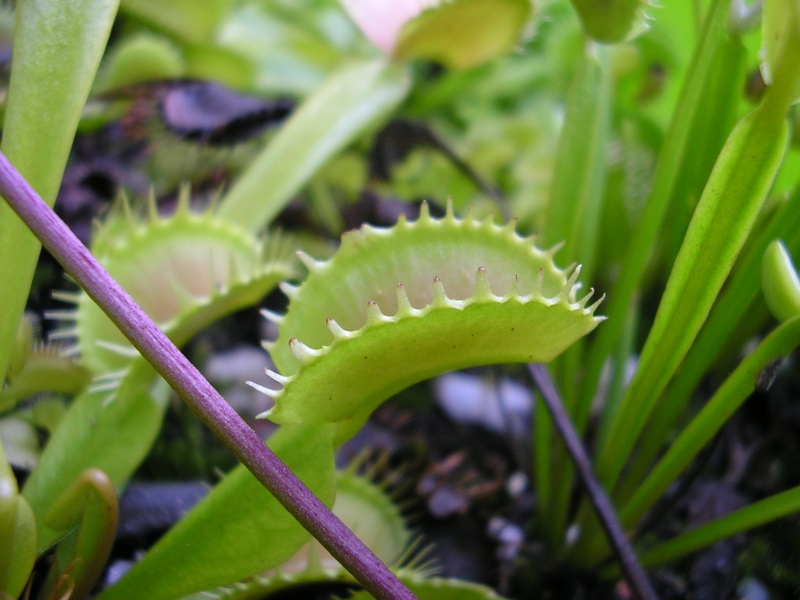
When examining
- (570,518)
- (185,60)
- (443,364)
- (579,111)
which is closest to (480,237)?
(443,364)

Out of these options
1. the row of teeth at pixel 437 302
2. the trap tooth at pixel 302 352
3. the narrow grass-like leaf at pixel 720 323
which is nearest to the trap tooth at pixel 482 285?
the row of teeth at pixel 437 302

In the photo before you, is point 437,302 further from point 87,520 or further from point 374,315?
point 87,520

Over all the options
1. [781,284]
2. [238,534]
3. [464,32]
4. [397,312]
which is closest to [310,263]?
[397,312]

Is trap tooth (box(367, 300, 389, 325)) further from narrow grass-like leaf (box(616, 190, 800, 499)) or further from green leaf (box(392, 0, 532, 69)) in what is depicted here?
green leaf (box(392, 0, 532, 69))

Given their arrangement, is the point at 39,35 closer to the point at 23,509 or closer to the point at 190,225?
the point at 190,225

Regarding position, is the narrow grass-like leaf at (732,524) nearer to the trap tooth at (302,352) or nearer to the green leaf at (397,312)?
the green leaf at (397,312)
